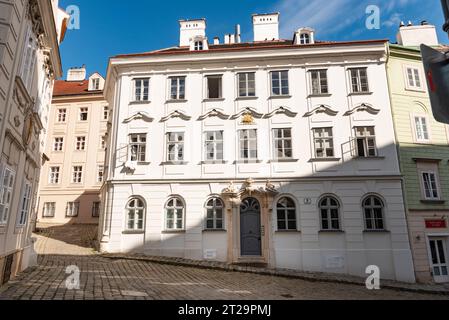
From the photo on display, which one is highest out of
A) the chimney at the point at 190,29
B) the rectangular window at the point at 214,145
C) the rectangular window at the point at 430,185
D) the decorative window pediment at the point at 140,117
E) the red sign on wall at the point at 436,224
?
the chimney at the point at 190,29

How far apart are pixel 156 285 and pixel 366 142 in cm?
1326

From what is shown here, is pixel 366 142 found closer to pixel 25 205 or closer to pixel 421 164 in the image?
pixel 421 164

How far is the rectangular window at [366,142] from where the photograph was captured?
17109mm

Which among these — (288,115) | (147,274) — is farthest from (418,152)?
(147,274)

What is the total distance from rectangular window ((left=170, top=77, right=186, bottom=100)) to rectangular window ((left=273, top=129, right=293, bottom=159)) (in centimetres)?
593

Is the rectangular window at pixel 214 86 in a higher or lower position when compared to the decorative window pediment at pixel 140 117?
higher

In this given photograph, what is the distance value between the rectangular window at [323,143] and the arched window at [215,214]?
19.7 ft

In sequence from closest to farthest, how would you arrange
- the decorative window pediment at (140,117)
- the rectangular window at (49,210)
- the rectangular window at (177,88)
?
the decorative window pediment at (140,117), the rectangular window at (177,88), the rectangular window at (49,210)

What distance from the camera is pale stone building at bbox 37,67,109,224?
30.8 metres

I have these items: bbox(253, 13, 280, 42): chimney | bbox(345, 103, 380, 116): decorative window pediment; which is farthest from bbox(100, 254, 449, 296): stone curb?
bbox(253, 13, 280, 42): chimney

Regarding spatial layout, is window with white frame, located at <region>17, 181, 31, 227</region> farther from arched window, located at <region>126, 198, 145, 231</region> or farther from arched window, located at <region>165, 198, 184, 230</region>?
arched window, located at <region>165, 198, 184, 230</region>

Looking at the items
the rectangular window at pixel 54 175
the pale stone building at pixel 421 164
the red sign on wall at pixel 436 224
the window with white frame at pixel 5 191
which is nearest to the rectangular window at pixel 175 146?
the window with white frame at pixel 5 191

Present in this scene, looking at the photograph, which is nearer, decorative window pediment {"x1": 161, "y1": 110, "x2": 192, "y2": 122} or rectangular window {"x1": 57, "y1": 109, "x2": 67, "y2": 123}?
decorative window pediment {"x1": 161, "y1": 110, "x2": 192, "y2": 122}

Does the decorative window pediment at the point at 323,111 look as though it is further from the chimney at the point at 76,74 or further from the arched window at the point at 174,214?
the chimney at the point at 76,74
